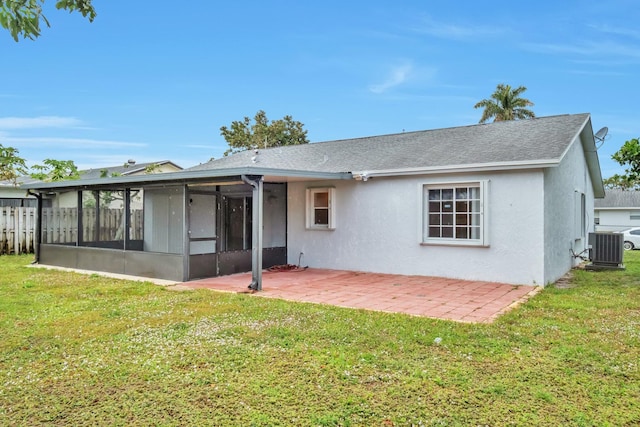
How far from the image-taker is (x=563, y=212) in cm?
1072

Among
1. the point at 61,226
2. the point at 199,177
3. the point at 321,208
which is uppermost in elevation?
the point at 199,177

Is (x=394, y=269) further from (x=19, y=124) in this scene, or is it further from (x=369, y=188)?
(x=19, y=124)

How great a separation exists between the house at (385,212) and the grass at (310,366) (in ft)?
7.91

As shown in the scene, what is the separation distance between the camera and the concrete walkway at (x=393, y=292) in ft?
22.9

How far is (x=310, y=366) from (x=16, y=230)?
1622cm

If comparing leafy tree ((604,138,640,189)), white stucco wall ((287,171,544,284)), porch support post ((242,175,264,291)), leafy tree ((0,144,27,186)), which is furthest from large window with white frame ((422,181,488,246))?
leafy tree ((0,144,27,186))

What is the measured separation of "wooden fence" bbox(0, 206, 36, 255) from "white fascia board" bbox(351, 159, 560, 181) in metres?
12.8

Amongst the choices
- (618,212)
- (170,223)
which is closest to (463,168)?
(170,223)

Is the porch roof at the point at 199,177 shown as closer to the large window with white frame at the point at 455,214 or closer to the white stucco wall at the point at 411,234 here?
the white stucco wall at the point at 411,234

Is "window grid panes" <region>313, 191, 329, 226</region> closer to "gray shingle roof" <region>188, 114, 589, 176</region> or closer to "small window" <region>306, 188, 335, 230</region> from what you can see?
"small window" <region>306, 188, 335, 230</region>

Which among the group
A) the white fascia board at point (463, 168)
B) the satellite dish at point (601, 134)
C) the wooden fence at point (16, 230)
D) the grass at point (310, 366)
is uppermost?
the satellite dish at point (601, 134)

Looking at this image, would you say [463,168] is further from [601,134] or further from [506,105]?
[506,105]

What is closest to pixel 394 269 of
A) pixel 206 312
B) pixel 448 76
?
pixel 206 312

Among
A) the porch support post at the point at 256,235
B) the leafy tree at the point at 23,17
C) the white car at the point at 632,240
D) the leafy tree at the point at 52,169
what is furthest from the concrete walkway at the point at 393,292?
the white car at the point at 632,240
